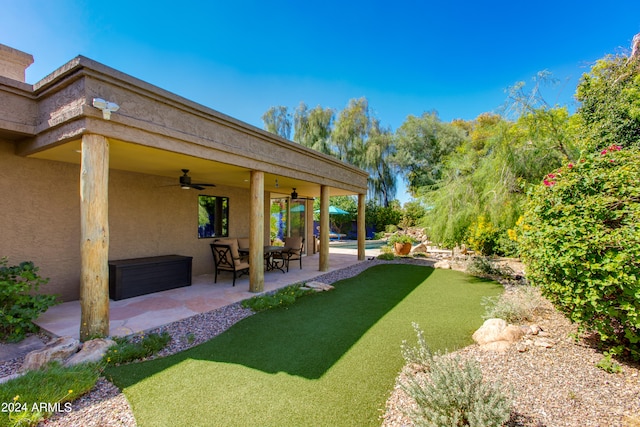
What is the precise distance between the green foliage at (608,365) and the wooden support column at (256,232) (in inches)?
220

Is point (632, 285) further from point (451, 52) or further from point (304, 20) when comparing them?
point (451, 52)

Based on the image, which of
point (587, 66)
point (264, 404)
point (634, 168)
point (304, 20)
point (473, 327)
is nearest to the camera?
point (264, 404)

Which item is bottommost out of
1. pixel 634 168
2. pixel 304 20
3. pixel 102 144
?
pixel 634 168

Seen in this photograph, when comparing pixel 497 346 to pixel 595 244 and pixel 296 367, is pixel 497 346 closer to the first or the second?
pixel 595 244

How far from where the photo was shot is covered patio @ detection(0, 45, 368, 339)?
12.1ft

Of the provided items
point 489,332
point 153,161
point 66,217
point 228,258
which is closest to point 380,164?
point 228,258

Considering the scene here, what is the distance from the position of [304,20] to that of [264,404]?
463 inches

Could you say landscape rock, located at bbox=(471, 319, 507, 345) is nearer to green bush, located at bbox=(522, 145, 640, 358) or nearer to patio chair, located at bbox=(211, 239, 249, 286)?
green bush, located at bbox=(522, 145, 640, 358)

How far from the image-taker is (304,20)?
10406mm

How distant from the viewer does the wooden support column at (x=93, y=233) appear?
3650 mm

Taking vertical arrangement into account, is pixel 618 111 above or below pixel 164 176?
above

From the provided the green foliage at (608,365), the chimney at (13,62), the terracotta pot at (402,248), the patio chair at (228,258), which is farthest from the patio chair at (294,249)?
the chimney at (13,62)

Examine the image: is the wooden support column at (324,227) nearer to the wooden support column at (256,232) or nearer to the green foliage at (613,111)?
the wooden support column at (256,232)

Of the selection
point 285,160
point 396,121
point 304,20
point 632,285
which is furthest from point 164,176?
point 396,121
